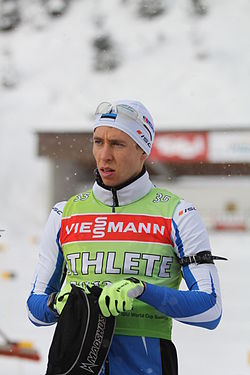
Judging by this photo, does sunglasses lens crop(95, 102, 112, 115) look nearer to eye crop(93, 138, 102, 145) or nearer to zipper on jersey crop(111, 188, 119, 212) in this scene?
eye crop(93, 138, 102, 145)

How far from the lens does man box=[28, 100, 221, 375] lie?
1.92 meters

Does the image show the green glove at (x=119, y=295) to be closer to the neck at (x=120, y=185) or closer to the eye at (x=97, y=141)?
the neck at (x=120, y=185)

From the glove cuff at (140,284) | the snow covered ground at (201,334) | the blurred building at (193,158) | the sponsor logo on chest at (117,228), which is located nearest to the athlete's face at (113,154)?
the sponsor logo on chest at (117,228)

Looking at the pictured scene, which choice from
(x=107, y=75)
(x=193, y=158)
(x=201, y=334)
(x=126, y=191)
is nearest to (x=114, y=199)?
(x=126, y=191)

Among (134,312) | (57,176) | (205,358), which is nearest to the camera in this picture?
(134,312)

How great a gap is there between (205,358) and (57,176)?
1270cm

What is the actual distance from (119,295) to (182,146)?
56.7 ft

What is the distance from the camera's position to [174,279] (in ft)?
6.60

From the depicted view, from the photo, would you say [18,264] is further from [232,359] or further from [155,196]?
[155,196]

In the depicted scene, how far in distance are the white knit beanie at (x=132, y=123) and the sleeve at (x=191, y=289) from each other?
24cm

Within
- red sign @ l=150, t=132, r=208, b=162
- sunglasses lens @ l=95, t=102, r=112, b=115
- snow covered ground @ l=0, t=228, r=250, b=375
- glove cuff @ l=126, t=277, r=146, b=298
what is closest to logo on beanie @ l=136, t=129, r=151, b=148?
sunglasses lens @ l=95, t=102, r=112, b=115

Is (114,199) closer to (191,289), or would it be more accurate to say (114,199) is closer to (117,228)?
(117,228)

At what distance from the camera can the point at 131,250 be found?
197cm

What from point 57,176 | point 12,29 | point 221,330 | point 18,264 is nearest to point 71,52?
point 12,29
